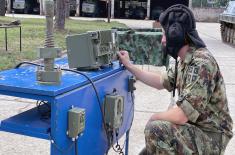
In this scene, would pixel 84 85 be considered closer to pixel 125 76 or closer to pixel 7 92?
pixel 7 92

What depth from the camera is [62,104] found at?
2904mm

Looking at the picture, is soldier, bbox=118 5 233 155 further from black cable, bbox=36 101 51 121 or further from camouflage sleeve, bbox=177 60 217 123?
black cable, bbox=36 101 51 121

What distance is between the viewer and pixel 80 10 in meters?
41.2

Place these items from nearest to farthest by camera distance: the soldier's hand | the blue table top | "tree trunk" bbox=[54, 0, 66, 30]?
the blue table top → the soldier's hand → "tree trunk" bbox=[54, 0, 66, 30]

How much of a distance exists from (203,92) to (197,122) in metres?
0.30

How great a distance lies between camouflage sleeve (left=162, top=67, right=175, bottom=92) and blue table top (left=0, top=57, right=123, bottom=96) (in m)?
0.41

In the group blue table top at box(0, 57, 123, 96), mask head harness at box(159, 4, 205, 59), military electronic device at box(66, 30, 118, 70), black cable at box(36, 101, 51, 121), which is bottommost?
black cable at box(36, 101, 51, 121)

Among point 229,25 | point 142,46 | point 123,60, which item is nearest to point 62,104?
point 123,60

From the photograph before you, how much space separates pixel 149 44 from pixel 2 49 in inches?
159

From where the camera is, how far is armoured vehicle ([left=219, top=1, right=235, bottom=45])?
18.8 metres

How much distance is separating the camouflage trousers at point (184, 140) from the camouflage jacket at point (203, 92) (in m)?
0.06

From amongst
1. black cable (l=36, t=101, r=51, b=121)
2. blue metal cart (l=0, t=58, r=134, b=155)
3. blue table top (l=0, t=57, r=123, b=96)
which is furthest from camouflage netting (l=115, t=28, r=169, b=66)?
black cable (l=36, t=101, r=51, b=121)

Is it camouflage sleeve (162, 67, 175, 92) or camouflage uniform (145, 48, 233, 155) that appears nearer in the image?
camouflage uniform (145, 48, 233, 155)

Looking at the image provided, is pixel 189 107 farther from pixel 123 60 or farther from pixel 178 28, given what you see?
pixel 123 60
